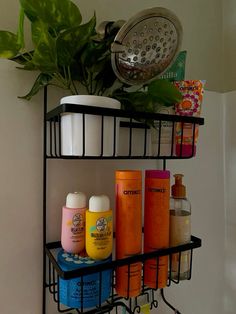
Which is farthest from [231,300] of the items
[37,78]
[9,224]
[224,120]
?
[37,78]

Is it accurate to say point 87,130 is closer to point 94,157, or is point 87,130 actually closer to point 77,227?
point 94,157

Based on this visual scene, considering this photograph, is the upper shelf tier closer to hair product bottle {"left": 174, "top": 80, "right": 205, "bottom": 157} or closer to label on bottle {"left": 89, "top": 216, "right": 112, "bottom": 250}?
hair product bottle {"left": 174, "top": 80, "right": 205, "bottom": 157}

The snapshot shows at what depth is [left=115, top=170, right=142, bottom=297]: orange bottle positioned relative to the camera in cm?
49

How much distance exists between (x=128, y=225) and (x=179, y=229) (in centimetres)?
14

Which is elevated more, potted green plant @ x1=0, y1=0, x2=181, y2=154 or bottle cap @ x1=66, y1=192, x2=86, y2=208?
potted green plant @ x1=0, y1=0, x2=181, y2=154

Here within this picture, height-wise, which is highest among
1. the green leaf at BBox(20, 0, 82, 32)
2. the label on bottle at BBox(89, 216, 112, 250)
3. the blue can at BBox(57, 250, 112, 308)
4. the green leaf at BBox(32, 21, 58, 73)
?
the green leaf at BBox(20, 0, 82, 32)

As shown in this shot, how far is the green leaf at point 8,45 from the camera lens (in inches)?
16.9

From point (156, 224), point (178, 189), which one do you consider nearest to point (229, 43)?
point (178, 189)

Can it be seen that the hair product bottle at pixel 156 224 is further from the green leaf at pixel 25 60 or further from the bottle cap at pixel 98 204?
the green leaf at pixel 25 60

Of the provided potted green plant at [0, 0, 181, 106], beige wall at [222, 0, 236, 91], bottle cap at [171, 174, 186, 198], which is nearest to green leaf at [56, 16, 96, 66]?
potted green plant at [0, 0, 181, 106]

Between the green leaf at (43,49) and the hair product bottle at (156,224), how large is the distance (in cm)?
30

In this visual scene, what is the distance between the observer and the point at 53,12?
0.43 metres

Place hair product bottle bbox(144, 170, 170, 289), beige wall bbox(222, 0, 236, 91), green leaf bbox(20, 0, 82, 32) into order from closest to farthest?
green leaf bbox(20, 0, 82, 32) → hair product bottle bbox(144, 170, 170, 289) → beige wall bbox(222, 0, 236, 91)

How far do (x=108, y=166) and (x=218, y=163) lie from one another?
0.43 m
